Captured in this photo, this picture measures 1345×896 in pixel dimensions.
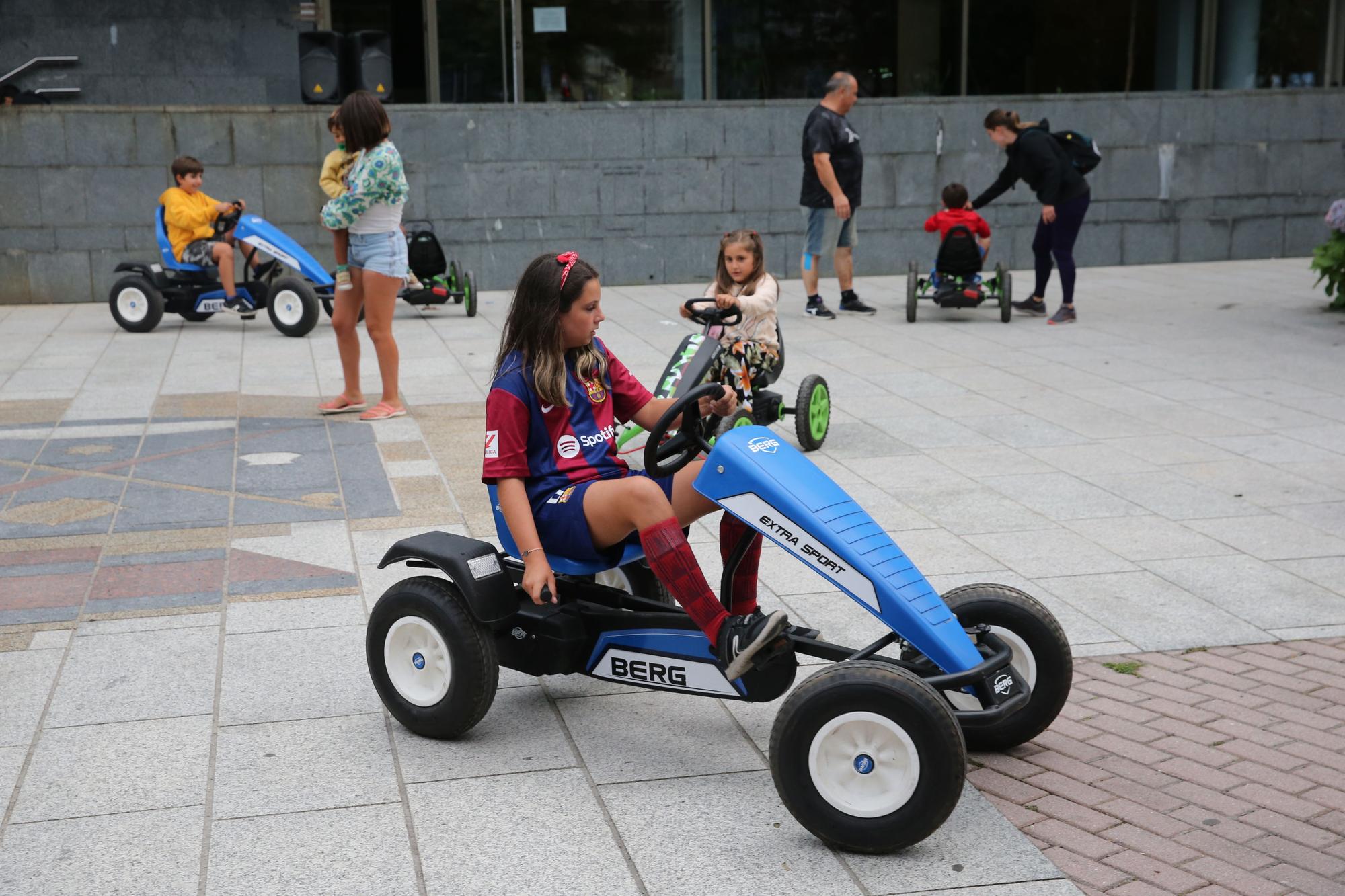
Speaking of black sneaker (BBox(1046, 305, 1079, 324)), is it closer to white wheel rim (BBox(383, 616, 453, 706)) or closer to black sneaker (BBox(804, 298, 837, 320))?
black sneaker (BBox(804, 298, 837, 320))

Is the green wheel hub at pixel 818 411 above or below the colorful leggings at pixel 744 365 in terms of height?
below

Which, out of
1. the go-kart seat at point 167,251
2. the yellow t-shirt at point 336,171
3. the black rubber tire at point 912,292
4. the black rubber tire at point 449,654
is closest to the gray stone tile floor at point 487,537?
the black rubber tire at point 449,654

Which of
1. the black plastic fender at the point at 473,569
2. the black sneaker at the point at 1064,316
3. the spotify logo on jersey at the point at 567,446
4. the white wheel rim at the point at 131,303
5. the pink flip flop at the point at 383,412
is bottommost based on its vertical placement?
the pink flip flop at the point at 383,412

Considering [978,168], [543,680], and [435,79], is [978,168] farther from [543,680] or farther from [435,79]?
[543,680]

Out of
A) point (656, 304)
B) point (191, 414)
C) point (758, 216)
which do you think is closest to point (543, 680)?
point (191, 414)

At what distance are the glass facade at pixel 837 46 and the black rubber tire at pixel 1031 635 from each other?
1270 cm

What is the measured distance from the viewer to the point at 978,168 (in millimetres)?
15609

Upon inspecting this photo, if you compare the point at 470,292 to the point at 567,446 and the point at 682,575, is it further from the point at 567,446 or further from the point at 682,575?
the point at 682,575

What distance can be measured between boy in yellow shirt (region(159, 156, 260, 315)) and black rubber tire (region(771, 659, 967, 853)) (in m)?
9.52

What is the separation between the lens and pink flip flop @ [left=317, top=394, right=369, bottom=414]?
8.47 m

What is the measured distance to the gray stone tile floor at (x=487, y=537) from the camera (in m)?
3.33

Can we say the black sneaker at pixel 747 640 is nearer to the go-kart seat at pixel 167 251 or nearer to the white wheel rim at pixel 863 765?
the white wheel rim at pixel 863 765

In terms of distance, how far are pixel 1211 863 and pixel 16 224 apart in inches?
532

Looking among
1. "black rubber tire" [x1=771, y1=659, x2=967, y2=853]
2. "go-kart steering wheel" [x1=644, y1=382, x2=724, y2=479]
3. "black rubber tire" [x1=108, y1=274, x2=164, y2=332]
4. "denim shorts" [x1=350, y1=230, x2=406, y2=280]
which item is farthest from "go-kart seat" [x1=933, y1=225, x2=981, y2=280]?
"black rubber tire" [x1=771, y1=659, x2=967, y2=853]
